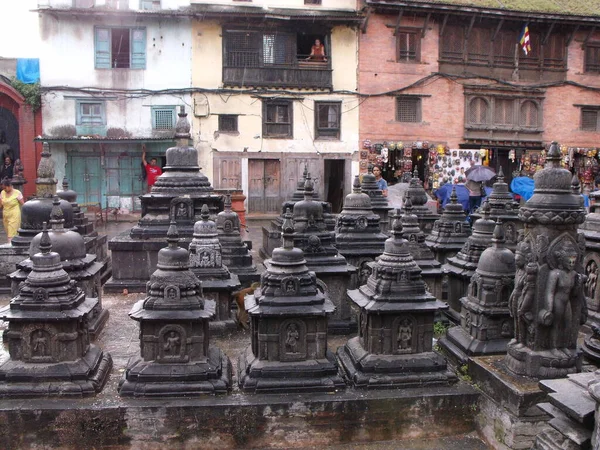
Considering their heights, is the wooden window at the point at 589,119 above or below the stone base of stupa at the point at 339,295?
above

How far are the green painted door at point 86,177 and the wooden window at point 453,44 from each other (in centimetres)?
1811

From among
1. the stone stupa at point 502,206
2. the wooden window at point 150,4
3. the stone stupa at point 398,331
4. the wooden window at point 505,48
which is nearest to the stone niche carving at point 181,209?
the stone stupa at point 398,331

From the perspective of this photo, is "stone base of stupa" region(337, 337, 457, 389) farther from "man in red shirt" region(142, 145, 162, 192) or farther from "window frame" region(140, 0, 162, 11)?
"window frame" region(140, 0, 162, 11)

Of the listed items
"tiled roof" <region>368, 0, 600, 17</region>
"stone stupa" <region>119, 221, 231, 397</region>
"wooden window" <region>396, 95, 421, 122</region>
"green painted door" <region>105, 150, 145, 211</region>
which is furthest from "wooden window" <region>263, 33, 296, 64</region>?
"stone stupa" <region>119, 221, 231, 397</region>

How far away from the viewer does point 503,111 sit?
99.4 feet

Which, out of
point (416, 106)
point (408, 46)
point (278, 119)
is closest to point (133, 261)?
point (278, 119)

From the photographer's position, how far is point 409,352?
759 cm

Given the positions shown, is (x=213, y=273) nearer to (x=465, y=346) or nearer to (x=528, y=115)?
(x=465, y=346)

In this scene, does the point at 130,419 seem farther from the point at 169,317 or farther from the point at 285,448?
the point at 285,448

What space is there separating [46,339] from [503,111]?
28007 millimetres

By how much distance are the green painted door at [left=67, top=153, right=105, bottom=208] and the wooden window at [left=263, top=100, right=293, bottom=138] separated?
27.2ft

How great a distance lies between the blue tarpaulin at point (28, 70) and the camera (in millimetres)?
26828

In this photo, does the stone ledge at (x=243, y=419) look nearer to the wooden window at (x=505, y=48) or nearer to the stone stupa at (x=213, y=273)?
the stone stupa at (x=213, y=273)

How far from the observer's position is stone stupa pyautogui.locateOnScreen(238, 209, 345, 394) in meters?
7.23
